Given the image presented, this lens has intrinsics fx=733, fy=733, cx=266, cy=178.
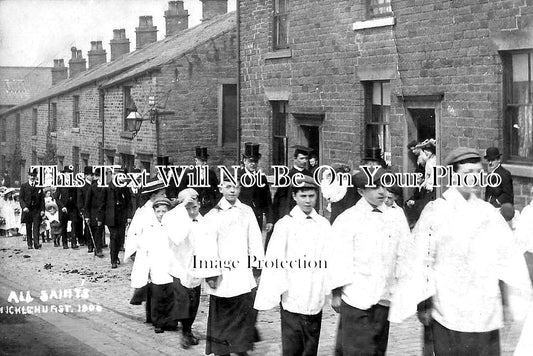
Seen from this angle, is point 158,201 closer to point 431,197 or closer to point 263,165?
point 263,165

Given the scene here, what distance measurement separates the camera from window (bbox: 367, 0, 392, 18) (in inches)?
287

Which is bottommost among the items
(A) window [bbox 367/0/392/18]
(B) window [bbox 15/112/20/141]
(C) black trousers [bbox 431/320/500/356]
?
(C) black trousers [bbox 431/320/500/356]

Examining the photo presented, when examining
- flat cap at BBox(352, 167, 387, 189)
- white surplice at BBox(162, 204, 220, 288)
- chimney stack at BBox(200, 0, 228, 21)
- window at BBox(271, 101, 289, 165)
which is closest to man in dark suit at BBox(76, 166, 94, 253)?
white surplice at BBox(162, 204, 220, 288)

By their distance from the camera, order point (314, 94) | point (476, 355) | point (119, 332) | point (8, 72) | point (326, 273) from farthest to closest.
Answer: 1. point (314, 94)
2. point (8, 72)
3. point (119, 332)
4. point (326, 273)
5. point (476, 355)

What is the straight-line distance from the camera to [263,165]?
7.70 m

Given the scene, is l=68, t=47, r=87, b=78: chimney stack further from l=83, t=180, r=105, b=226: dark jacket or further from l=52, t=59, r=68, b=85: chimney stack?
l=83, t=180, r=105, b=226: dark jacket

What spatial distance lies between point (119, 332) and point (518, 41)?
165 inches

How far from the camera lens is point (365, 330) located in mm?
4641

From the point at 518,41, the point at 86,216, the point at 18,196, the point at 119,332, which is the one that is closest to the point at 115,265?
the point at 86,216

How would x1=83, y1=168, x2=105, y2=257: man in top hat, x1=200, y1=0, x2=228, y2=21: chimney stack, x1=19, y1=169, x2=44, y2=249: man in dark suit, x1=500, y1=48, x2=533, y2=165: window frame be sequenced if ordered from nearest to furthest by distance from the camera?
1. x1=500, y1=48, x2=533, y2=165: window frame
2. x1=83, y1=168, x2=105, y2=257: man in top hat
3. x1=200, y1=0, x2=228, y2=21: chimney stack
4. x1=19, y1=169, x2=44, y2=249: man in dark suit

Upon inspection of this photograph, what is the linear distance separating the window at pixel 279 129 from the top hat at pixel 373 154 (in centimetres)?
101

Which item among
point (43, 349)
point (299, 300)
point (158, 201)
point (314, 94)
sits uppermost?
point (314, 94)

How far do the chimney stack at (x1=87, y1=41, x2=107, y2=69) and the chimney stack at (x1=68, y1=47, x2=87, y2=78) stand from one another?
0.08 m

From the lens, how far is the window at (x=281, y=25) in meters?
7.73
